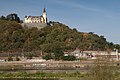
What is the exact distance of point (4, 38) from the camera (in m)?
110

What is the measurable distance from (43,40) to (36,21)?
1921 cm

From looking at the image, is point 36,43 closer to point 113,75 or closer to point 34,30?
point 34,30

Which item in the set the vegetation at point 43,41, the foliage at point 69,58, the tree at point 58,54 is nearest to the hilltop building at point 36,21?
the vegetation at point 43,41

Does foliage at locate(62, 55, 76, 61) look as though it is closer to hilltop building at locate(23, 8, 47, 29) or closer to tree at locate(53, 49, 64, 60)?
tree at locate(53, 49, 64, 60)

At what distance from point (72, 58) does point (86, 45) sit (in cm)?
1841

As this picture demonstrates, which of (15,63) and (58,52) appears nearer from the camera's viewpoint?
(15,63)

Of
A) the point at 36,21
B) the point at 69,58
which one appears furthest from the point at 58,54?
the point at 36,21

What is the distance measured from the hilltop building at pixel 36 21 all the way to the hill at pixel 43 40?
9.45 m

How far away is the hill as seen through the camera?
106750mm

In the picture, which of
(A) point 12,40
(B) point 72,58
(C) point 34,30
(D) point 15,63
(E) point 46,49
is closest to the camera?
(D) point 15,63

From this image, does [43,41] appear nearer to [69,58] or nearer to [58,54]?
[58,54]

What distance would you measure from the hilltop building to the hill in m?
9.45

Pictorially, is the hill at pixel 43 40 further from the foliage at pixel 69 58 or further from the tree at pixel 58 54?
the foliage at pixel 69 58

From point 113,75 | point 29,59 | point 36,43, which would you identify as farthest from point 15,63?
point 113,75
